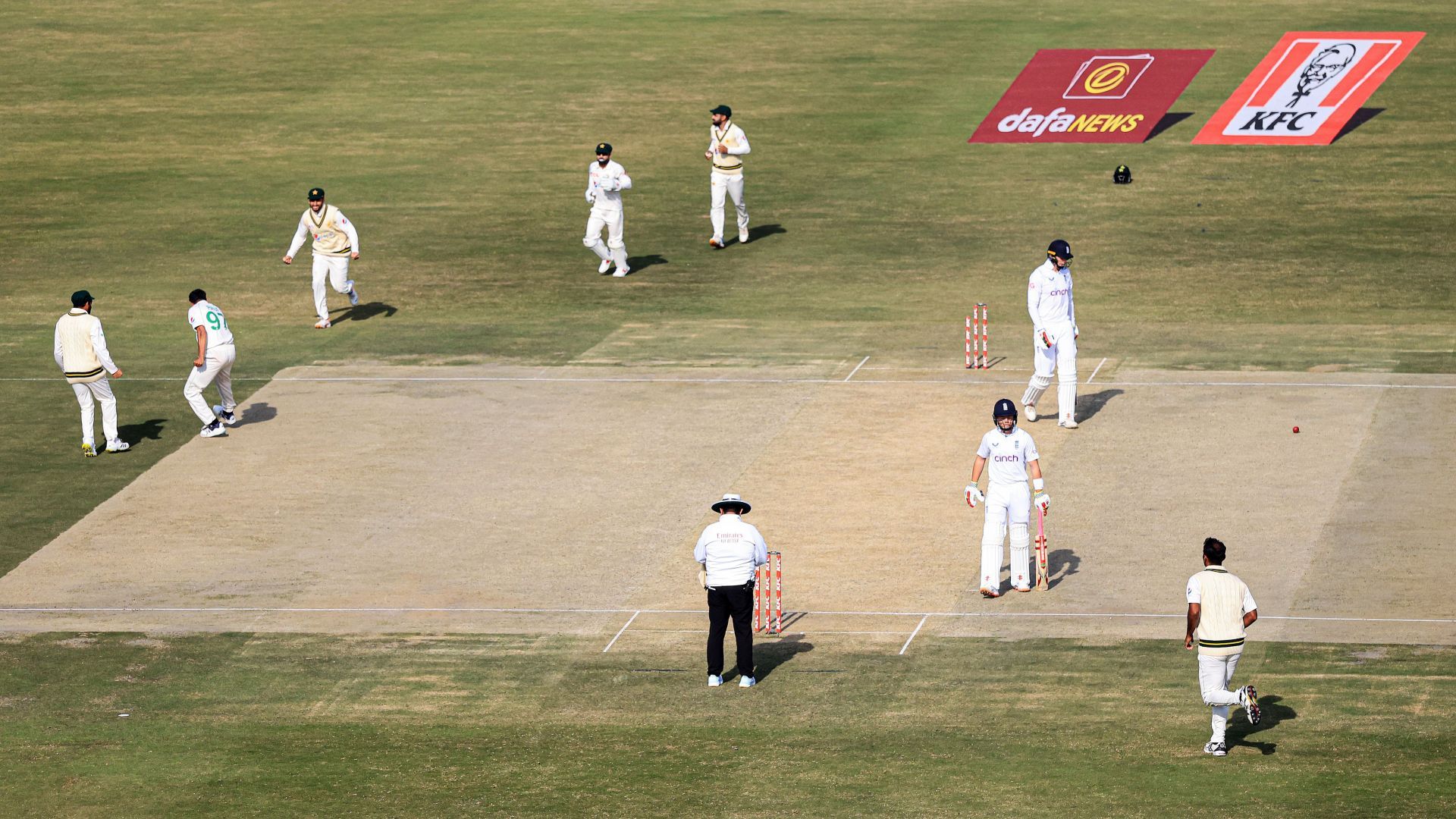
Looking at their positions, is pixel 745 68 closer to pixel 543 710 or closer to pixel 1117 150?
pixel 1117 150

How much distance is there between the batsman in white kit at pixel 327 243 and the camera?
1260 inches

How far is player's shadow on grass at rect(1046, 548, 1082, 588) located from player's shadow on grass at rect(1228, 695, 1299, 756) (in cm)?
368

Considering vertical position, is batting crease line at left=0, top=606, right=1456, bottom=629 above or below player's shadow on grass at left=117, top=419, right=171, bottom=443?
below

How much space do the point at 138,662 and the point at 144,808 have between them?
3765 millimetres

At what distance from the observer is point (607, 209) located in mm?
35094

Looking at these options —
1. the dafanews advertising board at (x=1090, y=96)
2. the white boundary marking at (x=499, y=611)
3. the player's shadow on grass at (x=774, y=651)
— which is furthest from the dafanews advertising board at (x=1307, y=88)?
the player's shadow on grass at (x=774, y=651)

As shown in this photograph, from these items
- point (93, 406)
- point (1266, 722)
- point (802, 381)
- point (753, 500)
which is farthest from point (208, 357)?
point (1266, 722)

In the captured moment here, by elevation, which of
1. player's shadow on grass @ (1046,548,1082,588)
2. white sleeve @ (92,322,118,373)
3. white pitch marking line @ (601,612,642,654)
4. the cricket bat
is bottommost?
white pitch marking line @ (601,612,642,654)

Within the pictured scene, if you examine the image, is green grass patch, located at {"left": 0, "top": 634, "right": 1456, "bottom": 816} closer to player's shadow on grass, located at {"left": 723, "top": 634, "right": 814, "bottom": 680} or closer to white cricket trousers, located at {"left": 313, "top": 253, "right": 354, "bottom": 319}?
player's shadow on grass, located at {"left": 723, "top": 634, "right": 814, "bottom": 680}

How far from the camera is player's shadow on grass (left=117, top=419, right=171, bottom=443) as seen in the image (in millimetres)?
27953

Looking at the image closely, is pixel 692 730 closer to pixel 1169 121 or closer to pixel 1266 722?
pixel 1266 722

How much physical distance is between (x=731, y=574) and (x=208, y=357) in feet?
36.7

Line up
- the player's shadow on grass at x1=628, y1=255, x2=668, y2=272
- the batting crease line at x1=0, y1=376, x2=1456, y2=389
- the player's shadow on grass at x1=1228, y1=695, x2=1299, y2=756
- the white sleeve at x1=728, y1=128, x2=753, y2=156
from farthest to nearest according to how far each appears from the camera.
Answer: the player's shadow on grass at x1=628, y1=255, x2=668, y2=272
the white sleeve at x1=728, y1=128, x2=753, y2=156
the batting crease line at x1=0, y1=376, x2=1456, y2=389
the player's shadow on grass at x1=1228, y1=695, x2=1299, y2=756

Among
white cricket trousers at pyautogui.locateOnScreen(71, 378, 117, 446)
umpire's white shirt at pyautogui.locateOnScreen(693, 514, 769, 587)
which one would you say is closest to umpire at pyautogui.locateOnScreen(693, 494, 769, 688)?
umpire's white shirt at pyautogui.locateOnScreen(693, 514, 769, 587)
